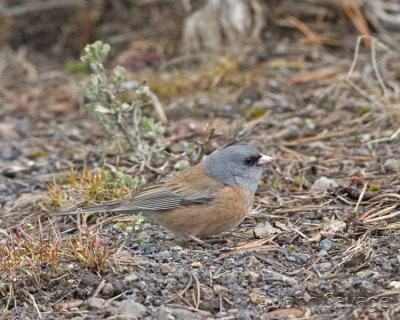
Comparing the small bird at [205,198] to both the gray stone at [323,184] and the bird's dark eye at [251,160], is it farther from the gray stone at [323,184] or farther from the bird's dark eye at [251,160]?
the gray stone at [323,184]

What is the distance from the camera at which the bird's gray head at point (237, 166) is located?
14.5ft

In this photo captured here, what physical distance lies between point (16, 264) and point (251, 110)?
363 centimetres

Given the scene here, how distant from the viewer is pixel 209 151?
5758 millimetres

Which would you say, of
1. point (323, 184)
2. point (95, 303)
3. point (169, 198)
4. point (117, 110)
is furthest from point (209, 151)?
point (95, 303)

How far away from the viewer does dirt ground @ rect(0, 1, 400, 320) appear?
3428mm

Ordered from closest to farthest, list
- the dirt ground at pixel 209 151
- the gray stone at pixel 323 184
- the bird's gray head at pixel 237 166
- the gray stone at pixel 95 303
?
1. the gray stone at pixel 95 303
2. the dirt ground at pixel 209 151
3. the bird's gray head at pixel 237 166
4. the gray stone at pixel 323 184

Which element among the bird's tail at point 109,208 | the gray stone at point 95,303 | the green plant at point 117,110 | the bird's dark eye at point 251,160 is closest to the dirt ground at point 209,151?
the gray stone at point 95,303

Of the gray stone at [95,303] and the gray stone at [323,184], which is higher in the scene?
the gray stone at [95,303]

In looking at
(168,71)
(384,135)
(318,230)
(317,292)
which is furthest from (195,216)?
(168,71)

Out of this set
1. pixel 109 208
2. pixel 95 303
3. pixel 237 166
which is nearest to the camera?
pixel 95 303

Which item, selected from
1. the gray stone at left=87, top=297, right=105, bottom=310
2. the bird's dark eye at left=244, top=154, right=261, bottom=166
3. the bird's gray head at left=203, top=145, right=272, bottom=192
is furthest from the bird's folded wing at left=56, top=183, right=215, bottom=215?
the gray stone at left=87, top=297, right=105, bottom=310

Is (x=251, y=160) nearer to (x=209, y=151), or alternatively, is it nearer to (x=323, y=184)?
(x=323, y=184)

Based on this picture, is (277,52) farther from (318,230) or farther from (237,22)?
(318,230)

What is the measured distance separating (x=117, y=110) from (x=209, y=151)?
113 centimetres
